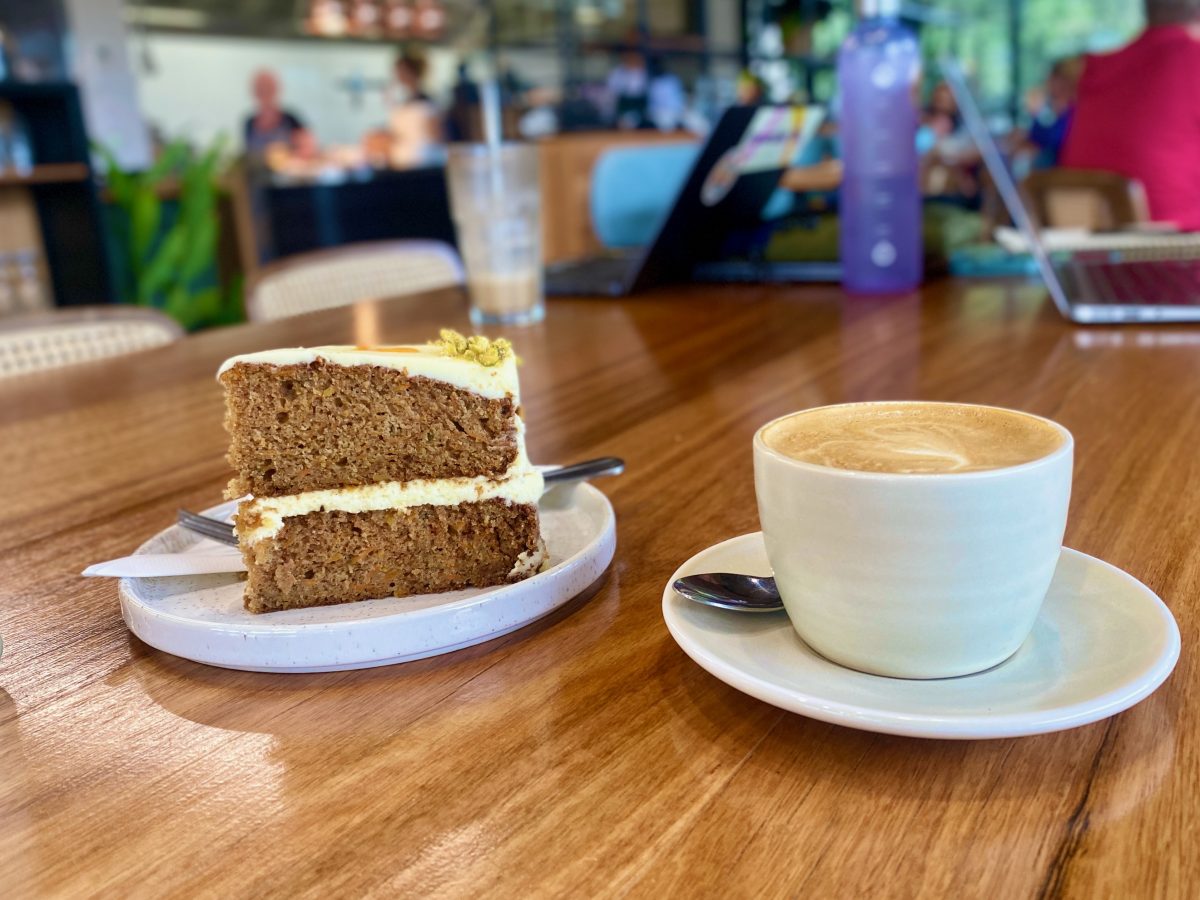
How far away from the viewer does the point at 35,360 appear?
5.22ft

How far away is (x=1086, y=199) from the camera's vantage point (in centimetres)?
269

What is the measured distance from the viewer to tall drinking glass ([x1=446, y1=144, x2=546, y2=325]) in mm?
1480

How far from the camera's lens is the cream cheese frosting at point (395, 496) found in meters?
0.54

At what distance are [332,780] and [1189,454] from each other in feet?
2.16

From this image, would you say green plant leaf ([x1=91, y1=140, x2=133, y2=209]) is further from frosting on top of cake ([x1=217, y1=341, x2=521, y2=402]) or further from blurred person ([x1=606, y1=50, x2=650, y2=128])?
frosting on top of cake ([x1=217, y1=341, x2=521, y2=402])

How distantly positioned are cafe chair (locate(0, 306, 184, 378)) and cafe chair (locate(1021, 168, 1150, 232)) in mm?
2003

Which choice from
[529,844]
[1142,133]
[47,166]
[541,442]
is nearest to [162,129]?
[47,166]

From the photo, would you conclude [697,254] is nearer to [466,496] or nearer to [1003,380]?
[1003,380]

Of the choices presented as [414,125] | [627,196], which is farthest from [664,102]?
[627,196]

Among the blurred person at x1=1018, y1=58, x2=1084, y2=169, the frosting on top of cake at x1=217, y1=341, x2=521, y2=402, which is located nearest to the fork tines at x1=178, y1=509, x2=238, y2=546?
the frosting on top of cake at x1=217, y1=341, x2=521, y2=402

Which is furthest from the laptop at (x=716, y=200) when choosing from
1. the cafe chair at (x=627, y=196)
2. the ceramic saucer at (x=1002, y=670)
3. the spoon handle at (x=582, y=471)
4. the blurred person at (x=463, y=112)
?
the blurred person at (x=463, y=112)

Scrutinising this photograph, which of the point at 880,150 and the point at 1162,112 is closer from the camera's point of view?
the point at 880,150

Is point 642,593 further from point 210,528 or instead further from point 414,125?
point 414,125

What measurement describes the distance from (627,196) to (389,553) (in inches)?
89.6
